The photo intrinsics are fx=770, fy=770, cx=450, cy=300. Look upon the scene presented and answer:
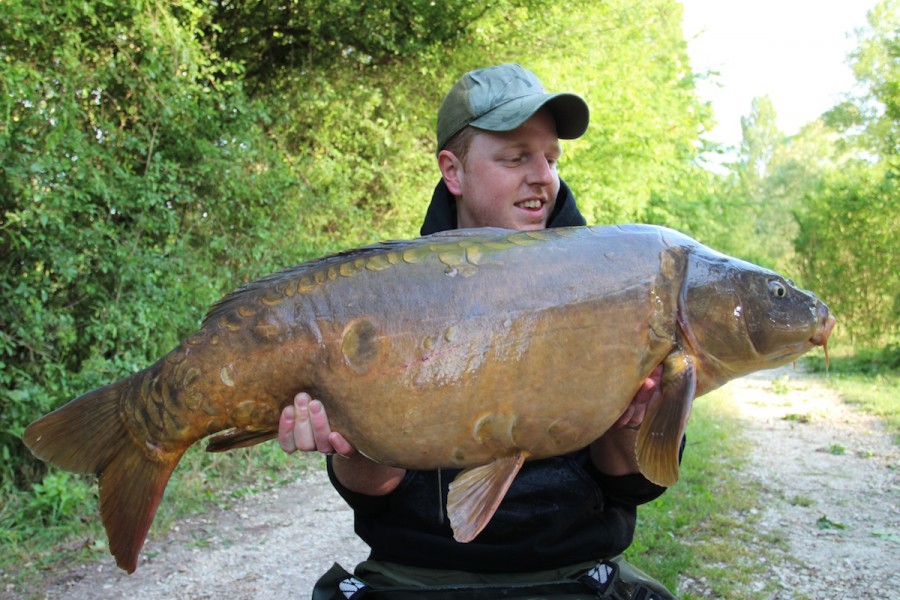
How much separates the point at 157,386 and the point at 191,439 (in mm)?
156

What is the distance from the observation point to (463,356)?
1738 millimetres

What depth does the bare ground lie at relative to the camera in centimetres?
423

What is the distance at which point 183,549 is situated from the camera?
A: 16.0 ft

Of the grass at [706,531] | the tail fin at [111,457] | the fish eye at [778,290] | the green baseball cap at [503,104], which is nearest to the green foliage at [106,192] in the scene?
the tail fin at [111,457]

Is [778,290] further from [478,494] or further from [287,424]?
[287,424]

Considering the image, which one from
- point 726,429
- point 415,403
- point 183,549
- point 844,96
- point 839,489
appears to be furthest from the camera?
point 844,96

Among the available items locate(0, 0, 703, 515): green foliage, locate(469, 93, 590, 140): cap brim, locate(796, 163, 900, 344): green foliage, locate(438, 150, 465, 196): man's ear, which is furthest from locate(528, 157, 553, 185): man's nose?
locate(796, 163, 900, 344): green foliage

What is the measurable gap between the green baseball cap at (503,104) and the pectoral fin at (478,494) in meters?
1.07

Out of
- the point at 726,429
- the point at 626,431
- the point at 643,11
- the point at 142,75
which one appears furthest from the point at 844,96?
the point at 626,431

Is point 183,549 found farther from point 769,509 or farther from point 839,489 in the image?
point 839,489

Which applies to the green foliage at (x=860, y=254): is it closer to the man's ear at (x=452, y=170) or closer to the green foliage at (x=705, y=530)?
the green foliage at (x=705, y=530)

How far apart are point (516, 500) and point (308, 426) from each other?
685mm

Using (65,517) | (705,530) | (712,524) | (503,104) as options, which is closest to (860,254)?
(712,524)

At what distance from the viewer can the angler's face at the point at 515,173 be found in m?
2.42
